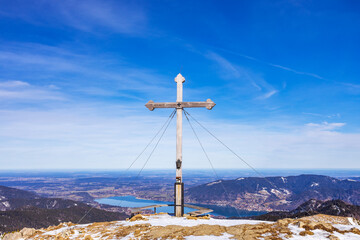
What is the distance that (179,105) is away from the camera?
15.9 meters

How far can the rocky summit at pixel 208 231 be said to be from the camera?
9.98 m

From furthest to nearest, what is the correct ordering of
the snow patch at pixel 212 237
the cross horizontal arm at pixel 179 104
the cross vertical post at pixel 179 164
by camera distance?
the cross horizontal arm at pixel 179 104 → the cross vertical post at pixel 179 164 → the snow patch at pixel 212 237

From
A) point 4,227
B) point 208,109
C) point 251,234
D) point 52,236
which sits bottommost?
point 4,227

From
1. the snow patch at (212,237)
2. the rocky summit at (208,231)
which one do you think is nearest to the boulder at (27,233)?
the rocky summit at (208,231)

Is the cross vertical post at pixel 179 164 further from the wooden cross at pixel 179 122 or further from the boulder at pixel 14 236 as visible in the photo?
the boulder at pixel 14 236

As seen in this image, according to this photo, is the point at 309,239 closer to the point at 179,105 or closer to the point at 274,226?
the point at 274,226

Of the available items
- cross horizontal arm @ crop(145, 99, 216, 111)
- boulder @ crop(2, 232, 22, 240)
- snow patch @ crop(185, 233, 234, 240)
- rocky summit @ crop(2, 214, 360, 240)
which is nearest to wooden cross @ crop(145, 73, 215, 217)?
cross horizontal arm @ crop(145, 99, 216, 111)

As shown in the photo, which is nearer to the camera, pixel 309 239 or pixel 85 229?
pixel 309 239

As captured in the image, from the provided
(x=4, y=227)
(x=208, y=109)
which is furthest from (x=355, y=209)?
(x=4, y=227)

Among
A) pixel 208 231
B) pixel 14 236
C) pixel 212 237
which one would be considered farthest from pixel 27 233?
pixel 212 237

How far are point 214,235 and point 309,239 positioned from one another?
353 centimetres

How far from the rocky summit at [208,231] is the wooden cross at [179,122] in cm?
163

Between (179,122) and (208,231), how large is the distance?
6.66m

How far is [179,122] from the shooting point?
15.7 meters
